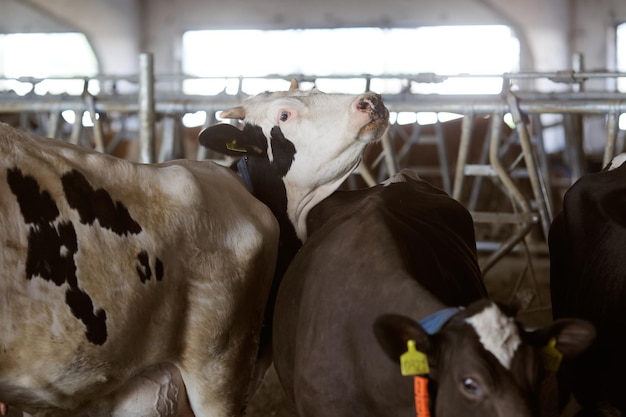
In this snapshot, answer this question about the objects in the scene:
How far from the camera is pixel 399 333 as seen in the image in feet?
7.71

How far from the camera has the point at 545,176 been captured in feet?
23.4

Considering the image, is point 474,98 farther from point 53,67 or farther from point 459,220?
point 53,67

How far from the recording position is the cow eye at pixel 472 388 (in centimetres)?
222

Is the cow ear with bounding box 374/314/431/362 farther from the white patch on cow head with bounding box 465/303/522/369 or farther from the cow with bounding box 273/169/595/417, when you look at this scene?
the white patch on cow head with bounding box 465/303/522/369

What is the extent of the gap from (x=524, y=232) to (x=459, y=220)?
2035 millimetres

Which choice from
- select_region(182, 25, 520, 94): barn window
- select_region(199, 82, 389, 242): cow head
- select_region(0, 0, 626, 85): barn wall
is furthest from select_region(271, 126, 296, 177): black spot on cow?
select_region(0, 0, 626, 85): barn wall

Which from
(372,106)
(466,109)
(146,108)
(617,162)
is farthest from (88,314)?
(466,109)

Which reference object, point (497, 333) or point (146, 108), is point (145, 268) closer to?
point (497, 333)

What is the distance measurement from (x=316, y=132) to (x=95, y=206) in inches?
50.2

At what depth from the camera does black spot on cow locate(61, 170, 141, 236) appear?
2674mm

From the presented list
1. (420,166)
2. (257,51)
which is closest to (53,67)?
(257,51)

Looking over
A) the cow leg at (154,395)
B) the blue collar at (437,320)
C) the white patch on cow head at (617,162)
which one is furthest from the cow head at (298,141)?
the blue collar at (437,320)

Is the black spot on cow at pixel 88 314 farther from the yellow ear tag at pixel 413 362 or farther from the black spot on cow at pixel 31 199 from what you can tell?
the yellow ear tag at pixel 413 362

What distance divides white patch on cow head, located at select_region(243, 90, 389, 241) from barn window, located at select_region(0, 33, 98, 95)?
14.5 m
